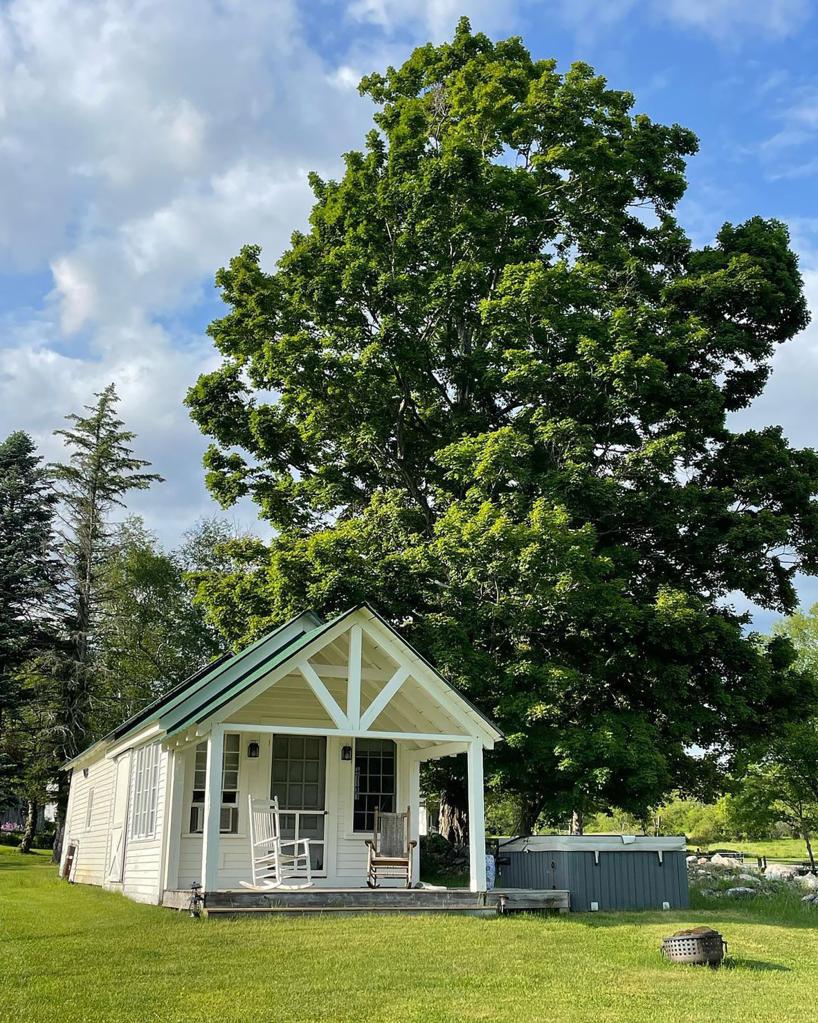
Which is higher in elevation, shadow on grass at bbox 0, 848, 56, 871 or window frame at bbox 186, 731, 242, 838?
window frame at bbox 186, 731, 242, 838

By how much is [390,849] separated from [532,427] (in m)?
8.53

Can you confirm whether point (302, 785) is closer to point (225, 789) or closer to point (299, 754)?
point (299, 754)

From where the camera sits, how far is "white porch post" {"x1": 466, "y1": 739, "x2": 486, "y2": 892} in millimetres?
12268

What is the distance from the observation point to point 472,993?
23.4ft

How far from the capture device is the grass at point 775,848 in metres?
48.4

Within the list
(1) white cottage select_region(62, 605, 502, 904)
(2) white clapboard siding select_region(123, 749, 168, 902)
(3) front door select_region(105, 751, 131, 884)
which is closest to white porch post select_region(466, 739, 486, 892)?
(1) white cottage select_region(62, 605, 502, 904)

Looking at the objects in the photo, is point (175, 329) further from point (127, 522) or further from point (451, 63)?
point (127, 522)

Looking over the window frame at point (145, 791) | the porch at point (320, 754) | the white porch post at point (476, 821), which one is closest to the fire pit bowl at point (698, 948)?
the porch at point (320, 754)

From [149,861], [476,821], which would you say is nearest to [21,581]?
[149,861]

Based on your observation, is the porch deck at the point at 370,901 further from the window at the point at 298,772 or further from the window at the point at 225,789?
the window at the point at 298,772

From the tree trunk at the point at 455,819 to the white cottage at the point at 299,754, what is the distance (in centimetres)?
518

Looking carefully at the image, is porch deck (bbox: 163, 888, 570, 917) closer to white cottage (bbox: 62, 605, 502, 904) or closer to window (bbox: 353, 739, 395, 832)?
white cottage (bbox: 62, 605, 502, 904)

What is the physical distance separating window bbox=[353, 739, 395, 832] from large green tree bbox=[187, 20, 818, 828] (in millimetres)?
2070

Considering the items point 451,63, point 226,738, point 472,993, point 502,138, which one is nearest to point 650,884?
point 226,738
